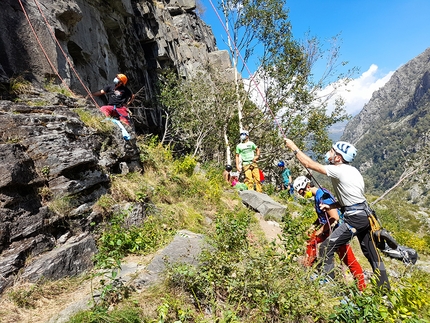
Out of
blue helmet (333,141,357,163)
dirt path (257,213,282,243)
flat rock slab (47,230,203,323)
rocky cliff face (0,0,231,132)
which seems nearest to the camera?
flat rock slab (47,230,203,323)

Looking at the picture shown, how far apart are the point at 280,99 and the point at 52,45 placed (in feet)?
40.6

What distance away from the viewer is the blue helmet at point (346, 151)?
4051mm

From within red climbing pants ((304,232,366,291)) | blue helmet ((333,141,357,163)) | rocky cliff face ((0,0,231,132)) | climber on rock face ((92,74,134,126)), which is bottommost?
red climbing pants ((304,232,366,291))

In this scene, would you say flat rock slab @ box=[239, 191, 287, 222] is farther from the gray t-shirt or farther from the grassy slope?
the gray t-shirt

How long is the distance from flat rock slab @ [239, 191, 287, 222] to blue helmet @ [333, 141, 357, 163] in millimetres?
4328

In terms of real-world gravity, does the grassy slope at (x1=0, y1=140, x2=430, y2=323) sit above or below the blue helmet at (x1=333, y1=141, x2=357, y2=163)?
below

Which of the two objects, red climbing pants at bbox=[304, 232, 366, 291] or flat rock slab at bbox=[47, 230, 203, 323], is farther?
red climbing pants at bbox=[304, 232, 366, 291]

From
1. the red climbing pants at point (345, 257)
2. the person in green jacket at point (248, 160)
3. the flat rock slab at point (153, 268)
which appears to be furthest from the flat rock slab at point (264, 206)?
the flat rock slab at point (153, 268)

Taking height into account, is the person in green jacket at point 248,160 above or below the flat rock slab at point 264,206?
above

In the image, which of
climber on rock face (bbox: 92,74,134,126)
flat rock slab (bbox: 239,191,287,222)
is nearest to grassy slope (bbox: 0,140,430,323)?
flat rock slab (bbox: 239,191,287,222)

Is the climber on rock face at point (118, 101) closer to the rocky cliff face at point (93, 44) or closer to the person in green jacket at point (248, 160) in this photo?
the rocky cliff face at point (93, 44)

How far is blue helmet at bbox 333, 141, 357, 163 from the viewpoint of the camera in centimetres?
405

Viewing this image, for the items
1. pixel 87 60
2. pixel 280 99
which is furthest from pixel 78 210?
pixel 280 99

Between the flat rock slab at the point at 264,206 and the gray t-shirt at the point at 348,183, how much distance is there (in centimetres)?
428
